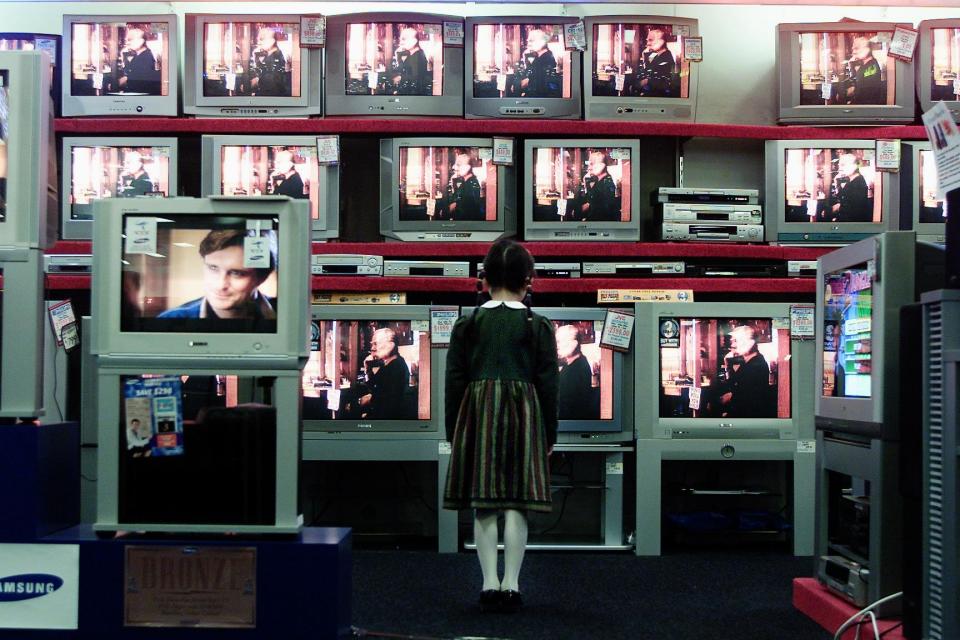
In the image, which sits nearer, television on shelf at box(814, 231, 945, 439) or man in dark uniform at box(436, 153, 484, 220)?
television on shelf at box(814, 231, 945, 439)

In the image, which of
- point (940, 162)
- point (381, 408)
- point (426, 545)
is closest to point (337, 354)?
point (381, 408)

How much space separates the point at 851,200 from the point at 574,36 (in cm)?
149

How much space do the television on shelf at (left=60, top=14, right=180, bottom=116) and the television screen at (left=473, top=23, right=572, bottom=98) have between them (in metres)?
1.42

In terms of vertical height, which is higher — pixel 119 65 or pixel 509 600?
pixel 119 65

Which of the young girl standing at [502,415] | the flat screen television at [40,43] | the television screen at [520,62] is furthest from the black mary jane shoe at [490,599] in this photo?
the flat screen television at [40,43]

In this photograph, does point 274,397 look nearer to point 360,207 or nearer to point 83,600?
point 83,600

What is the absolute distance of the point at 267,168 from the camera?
4.42m

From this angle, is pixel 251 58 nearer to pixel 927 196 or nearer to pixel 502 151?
pixel 502 151

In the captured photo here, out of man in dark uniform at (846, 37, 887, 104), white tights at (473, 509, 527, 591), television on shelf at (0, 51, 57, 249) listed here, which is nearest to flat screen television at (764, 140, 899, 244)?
man in dark uniform at (846, 37, 887, 104)

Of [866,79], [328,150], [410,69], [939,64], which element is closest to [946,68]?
[939,64]

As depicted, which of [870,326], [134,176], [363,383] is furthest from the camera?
[134,176]

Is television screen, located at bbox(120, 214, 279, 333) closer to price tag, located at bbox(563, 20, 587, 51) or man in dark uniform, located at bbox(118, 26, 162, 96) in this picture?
man in dark uniform, located at bbox(118, 26, 162, 96)

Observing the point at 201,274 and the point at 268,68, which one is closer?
the point at 201,274

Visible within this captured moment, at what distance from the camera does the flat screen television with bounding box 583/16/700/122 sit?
14.8 feet
